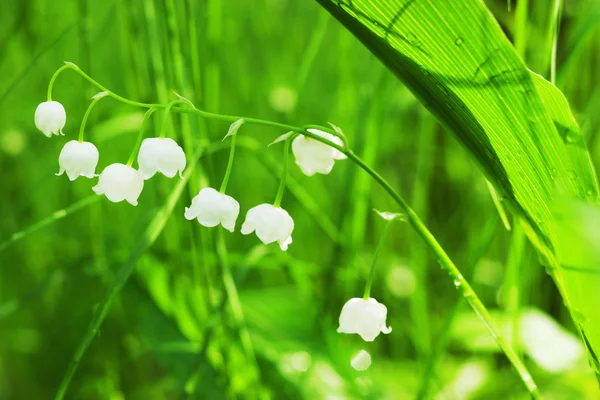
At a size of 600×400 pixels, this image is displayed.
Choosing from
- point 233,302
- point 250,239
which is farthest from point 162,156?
point 250,239

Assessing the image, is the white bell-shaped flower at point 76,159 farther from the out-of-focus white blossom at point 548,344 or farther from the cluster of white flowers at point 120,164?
the out-of-focus white blossom at point 548,344

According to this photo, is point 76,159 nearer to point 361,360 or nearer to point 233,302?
point 361,360

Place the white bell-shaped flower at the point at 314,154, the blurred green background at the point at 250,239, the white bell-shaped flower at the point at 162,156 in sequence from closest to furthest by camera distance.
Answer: the white bell-shaped flower at the point at 162,156 → the white bell-shaped flower at the point at 314,154 → the blurred green background at the point at 250,239

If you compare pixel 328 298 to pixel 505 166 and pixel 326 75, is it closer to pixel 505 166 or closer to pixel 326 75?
pixel 505 166

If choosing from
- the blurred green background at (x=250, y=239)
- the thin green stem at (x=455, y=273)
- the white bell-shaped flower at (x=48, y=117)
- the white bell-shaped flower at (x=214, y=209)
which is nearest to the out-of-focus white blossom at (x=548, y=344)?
the blurred green background at (x=250, y=239)

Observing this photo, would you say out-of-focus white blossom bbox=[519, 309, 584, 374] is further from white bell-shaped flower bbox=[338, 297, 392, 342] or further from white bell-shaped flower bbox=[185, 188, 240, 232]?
white bell-shaped flower bbox=[185, 188, 240, 232]
